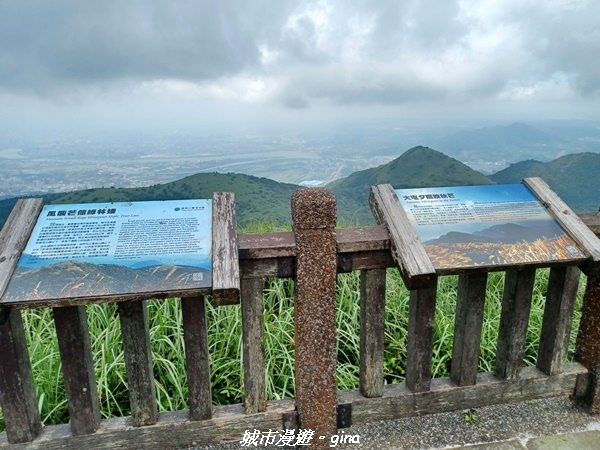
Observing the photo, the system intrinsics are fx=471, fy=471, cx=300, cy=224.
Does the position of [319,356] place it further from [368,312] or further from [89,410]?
[89,410]

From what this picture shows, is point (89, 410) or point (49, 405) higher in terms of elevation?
point (89, 410)

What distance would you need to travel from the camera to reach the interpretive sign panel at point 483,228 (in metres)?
2.17

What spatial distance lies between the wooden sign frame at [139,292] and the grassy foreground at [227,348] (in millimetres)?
1012

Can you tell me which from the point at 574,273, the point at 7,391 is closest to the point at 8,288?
the point at 7,391

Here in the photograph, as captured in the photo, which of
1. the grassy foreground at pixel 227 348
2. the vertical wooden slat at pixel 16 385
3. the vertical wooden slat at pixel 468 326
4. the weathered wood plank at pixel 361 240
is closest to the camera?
the vertical wooden slat at pixel 16 385

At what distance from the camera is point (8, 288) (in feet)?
6.11

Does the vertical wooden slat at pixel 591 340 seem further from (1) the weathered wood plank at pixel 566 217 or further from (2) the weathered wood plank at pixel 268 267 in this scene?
(2) the weathered wood plank at pixel 268 267

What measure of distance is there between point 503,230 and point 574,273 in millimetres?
535

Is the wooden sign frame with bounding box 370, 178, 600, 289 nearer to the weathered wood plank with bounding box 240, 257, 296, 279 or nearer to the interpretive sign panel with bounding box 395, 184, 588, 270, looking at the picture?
the interpretive sign panel with bounding box 395, 184, 588, 270

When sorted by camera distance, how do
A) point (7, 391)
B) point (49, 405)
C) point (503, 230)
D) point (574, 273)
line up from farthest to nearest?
point (49, 405)
point (574, 273)
point (503, 230)
point (7, 391)

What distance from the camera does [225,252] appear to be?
2004mm

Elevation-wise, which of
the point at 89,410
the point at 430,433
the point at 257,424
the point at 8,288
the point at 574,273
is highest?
the point at 8,288

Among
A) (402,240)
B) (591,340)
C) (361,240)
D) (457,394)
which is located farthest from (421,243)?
(591,340)

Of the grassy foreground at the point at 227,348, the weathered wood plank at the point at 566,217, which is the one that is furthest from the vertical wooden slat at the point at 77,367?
the weathered wood plank at the point at 566,217
